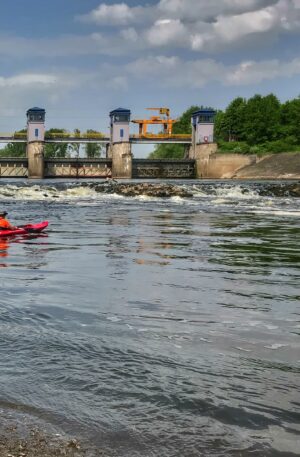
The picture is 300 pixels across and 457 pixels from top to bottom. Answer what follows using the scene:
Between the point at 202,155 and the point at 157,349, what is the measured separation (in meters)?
89.6

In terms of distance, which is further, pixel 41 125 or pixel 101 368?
pixel 41 125

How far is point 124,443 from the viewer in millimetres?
3225

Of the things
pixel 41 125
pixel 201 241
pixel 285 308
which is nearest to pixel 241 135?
pixel 41 125

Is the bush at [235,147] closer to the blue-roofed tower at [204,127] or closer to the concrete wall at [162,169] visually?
the blue-roofed tower at [204,127]

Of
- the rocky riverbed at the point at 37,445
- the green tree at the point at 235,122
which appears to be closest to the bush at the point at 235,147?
the green tree at the point at 235,122

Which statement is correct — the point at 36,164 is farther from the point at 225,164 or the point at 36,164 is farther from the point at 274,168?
the point at 274,168

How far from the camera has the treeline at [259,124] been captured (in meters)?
101

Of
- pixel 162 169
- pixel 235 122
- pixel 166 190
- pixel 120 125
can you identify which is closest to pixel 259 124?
pixel 235 122

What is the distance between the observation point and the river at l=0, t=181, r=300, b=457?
3469 mm

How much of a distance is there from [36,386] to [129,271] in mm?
5646

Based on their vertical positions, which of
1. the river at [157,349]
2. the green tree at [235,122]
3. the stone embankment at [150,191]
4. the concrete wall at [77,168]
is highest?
the green tree at [235,122]

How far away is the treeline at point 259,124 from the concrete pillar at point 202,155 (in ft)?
15.5

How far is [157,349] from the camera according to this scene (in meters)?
5.15

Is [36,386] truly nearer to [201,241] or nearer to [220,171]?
[201,241]
